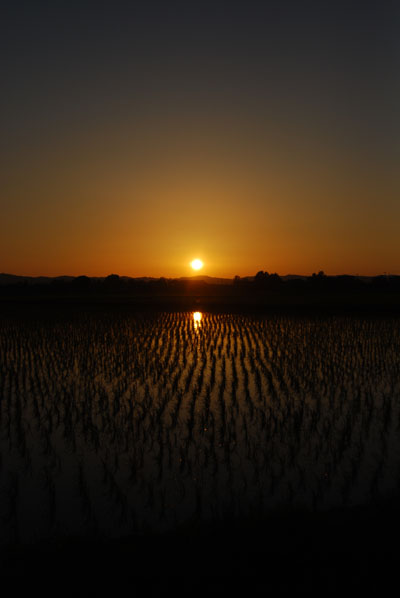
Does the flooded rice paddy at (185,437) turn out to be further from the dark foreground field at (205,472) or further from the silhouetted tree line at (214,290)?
the silhouetted tree line at (214,290)

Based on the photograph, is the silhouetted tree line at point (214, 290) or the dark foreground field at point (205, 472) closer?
the dark foreground field at point (205, 472)

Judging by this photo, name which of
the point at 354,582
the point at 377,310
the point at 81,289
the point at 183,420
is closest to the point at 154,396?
the point at 183,420

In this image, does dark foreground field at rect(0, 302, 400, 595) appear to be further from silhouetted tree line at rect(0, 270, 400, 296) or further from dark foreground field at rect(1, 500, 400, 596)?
silhouetted tree line at rect(0, 270, 400, 296)

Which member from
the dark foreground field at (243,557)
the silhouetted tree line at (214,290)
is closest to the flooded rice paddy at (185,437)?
the dark foreground field at (243,557)

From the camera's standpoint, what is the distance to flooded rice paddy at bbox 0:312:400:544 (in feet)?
15.0

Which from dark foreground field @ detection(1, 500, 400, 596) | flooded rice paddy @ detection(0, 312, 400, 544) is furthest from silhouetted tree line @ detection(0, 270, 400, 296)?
dark foreground field @ detection(1, 500, 400, 596)

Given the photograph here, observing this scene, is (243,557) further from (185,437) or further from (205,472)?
(185,437)

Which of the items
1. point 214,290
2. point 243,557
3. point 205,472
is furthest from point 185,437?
point 214,290

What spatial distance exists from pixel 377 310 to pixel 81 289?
5050 centimetres

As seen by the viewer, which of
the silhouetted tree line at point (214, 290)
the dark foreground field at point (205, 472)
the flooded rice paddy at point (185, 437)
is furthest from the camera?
the silhouetted tree line at point (214, 290)

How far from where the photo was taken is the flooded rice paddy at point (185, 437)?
180 inches

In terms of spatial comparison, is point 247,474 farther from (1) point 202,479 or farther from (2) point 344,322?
(2) point 344,322

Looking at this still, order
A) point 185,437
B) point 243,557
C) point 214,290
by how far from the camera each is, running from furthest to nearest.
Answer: point 214,290 → point 185,437 → point 243,557

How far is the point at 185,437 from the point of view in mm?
6629
